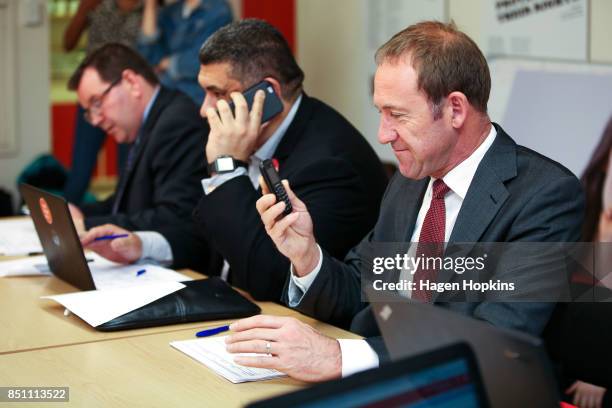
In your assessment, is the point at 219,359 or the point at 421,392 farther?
the point at 219,359

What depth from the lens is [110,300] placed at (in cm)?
233

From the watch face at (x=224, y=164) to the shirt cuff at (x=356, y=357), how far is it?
0.91 meters

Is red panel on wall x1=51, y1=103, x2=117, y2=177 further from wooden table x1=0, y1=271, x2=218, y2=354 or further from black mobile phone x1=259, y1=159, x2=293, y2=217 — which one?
black mobile phone x1=259, y1=159, x2=293, y2=217

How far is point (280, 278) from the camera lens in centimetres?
253

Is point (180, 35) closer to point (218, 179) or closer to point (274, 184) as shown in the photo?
point (218, 179)

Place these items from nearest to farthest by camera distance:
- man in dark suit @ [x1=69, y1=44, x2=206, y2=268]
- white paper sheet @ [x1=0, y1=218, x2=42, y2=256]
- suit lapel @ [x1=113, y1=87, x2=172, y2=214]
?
white paper sheet @ [x1=0, y1=218, x2=42, y2=256] < man in dark suit @ [x1=69, y1=44, x2=206, y2=268] < suit lapel @ [x1=113, y1=87, x2=172, y2=214]

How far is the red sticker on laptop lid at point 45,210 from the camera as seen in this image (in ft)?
8.72

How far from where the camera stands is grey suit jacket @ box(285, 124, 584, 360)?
1919mm

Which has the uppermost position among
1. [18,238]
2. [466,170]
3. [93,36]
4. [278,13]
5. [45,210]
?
[278,13]

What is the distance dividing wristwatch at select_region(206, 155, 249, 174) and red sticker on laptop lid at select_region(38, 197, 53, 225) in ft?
1.55

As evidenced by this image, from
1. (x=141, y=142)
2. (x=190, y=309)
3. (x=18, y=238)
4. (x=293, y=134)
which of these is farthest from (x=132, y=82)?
(x=190, y=309)

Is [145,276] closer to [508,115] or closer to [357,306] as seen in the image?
[357,306]

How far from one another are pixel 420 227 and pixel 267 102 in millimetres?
774

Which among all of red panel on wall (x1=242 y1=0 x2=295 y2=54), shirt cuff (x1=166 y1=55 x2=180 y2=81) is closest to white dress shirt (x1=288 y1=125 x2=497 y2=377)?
shirt cuff (x1=166 y1=55 x2=180 y2=81)
